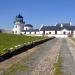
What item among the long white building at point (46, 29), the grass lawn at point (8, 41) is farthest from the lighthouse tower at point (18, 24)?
the grass lawn at point (8, 41)

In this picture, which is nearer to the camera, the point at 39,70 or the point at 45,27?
the point at 39,70

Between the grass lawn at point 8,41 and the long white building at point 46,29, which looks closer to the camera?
the grass lawn at point 8,41

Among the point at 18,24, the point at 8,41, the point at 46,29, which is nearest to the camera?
the point at 8,41

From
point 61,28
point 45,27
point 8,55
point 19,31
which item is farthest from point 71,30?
point 8,55

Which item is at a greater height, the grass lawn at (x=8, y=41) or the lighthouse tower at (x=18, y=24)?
the lighthouse tower at (x=18, y=24)

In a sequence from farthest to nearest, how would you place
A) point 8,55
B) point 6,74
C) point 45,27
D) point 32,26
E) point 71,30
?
point 32,26, point 45,27, point 71,30, point 8,55, point 6,74

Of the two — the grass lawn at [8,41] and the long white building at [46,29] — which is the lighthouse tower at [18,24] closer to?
the long white building at [46,29]

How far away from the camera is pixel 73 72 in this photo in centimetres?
1666

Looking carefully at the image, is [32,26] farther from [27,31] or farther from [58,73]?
[58,73]

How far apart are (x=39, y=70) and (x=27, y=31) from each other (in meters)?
159

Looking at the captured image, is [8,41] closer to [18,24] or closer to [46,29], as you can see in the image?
[18,24]

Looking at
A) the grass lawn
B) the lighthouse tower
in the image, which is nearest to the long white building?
the lighthouse tower

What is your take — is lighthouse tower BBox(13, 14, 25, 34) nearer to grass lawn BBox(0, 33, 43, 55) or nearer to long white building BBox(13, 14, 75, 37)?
long white building BBox(13, 14, 75, 37)

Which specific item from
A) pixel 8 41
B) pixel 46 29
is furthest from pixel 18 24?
pixel 8 41
